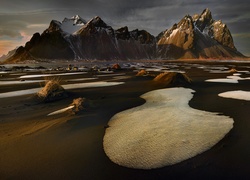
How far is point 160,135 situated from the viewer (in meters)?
5.98

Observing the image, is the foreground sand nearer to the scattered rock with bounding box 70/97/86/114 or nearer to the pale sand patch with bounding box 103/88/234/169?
the pale sand patch with bounding box 103/88/234/169

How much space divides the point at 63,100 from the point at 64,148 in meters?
6.48

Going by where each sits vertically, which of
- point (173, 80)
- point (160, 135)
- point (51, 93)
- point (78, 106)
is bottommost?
point (173, 80)

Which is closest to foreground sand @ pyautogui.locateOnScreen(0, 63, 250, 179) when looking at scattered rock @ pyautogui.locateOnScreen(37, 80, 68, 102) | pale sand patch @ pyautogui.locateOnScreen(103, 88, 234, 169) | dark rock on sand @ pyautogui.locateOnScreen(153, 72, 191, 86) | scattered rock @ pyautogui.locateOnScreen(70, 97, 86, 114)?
pale sand patch @ pyautogui.locateOnScreen(103, 88, 234, 169)

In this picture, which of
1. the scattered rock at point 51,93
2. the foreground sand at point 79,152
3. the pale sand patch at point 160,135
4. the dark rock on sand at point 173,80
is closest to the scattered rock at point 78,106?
the foreground sand at point 79,152

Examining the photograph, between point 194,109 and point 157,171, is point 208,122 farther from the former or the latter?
point 157,171

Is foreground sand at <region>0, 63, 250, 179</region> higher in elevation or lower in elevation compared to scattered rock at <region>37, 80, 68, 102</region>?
lower

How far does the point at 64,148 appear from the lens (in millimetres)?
5309

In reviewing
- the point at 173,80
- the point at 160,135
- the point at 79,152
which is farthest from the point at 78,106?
the point at 173,80

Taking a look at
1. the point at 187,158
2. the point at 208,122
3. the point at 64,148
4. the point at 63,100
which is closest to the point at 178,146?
the point at 187,158

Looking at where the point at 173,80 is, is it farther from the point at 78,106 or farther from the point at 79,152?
the point at 79,152

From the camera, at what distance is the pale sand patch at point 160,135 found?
479 centimetres

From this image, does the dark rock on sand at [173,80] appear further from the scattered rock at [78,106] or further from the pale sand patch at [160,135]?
the scattered rock at [78,106]

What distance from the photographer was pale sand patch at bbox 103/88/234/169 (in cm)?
479
